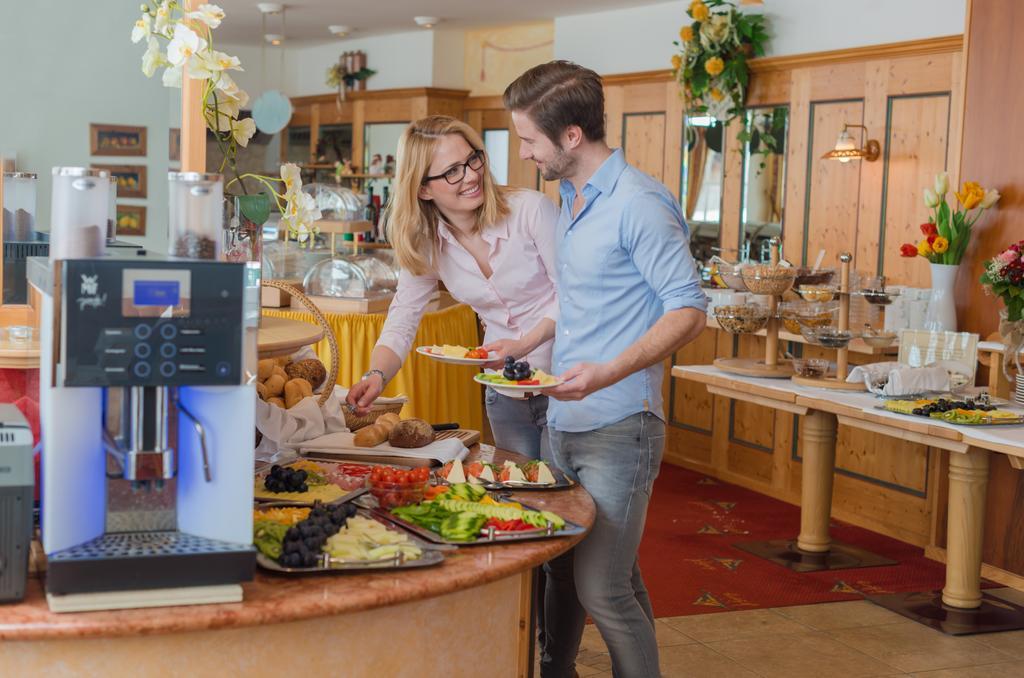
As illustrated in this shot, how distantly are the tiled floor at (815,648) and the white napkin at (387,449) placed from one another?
1216 mm

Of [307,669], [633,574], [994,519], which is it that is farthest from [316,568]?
[994,519]

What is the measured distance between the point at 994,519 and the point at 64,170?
13.9 feet

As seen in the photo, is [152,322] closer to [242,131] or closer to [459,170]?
[242,131]

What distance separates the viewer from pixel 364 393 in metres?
2.91

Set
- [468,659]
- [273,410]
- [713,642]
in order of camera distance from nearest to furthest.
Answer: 1. [468,659]
2. [273,410]
3. [713,642]

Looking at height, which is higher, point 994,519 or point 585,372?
point 585,372

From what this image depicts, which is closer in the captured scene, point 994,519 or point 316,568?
point 316,568

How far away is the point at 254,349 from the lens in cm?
179

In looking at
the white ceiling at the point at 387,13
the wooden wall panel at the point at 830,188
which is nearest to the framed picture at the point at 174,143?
the wooden wall panel at the point at 830,188

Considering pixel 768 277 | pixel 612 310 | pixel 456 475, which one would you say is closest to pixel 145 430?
pixel 456 475

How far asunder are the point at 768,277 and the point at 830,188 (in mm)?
2139

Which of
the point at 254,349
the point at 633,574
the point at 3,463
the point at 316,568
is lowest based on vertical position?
the point at 633,574

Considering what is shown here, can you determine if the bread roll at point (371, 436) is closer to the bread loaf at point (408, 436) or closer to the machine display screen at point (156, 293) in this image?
the bread loaf at point (408, 436)

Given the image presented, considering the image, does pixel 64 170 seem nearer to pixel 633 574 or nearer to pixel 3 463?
pixel 3 463
